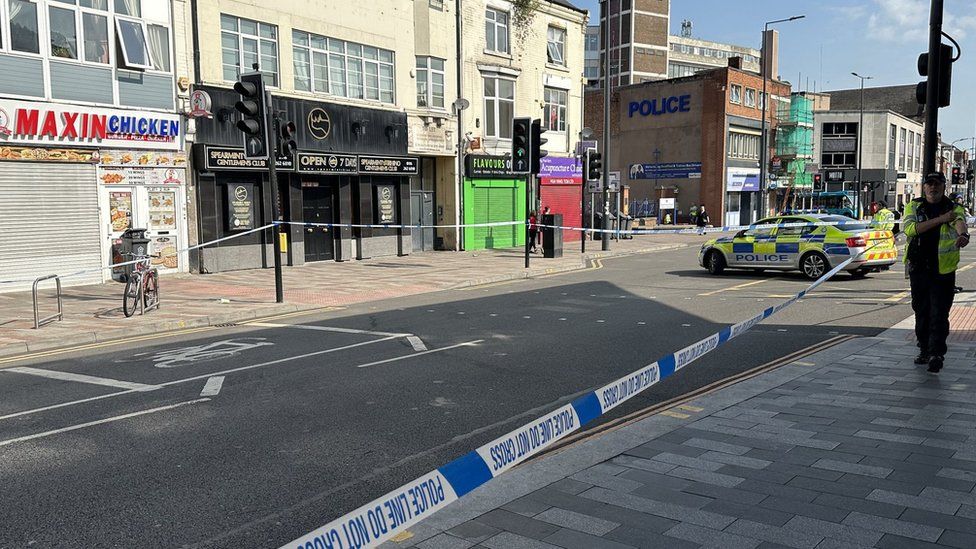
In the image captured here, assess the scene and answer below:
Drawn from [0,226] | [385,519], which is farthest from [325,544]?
[0,226]

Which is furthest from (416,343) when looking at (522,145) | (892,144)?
(892,144)

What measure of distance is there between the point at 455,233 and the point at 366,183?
484cm

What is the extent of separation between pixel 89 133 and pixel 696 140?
42411 mm

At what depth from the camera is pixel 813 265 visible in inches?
696

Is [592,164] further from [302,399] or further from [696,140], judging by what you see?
[696,140]

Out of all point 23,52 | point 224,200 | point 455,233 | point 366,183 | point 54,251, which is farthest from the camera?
point 455,233

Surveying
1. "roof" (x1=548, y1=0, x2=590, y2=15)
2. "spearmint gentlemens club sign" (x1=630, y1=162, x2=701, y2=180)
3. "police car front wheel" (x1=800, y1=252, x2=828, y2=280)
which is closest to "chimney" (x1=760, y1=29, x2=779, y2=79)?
"spearmint gentlemens club sign" (x1=630, y1=162, x2=701, y2=180)

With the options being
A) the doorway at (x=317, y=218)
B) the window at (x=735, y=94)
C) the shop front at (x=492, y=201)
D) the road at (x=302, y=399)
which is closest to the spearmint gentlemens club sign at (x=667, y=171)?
the window at (x=735, y=94)

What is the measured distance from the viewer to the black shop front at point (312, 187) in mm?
20109

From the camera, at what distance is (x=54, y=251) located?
17.1 m

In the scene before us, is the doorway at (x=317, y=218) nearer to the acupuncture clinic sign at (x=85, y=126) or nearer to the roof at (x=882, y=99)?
the acupuncture clinic sign at (x=85, y=126)

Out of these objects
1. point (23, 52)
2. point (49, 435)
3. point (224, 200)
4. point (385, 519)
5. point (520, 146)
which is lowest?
point (49, 435)

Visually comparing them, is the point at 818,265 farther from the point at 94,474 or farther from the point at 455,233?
the point at 94,474

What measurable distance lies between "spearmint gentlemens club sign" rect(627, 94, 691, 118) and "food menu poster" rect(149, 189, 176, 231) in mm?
40843
